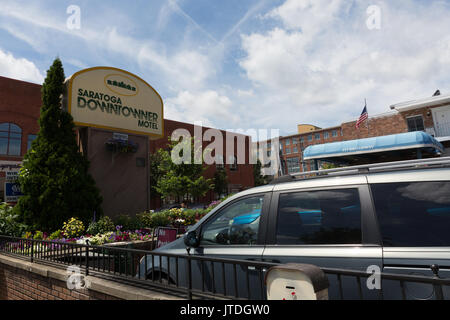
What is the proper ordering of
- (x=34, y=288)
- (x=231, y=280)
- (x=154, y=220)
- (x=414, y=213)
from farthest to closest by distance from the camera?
(x=154, y=220), (x=34, y=288), (x=231, y=280), (x=414, y=213)

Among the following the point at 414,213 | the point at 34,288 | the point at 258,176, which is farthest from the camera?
the point at 258,176

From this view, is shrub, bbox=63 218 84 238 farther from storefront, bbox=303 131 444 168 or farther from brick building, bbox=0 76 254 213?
brick building, bbox=0 76 254 213

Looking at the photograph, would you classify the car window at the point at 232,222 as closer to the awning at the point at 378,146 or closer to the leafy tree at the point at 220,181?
the awning at the point at 378,146

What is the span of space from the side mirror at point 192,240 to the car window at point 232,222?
8 centimetres

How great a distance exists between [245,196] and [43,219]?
872cm

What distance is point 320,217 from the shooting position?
3.01 m

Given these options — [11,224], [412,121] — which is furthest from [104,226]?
[412,121]

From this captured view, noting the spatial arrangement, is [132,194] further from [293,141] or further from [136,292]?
[293,141]

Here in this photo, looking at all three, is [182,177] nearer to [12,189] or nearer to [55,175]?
[55,175]

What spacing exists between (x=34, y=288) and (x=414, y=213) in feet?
20.6

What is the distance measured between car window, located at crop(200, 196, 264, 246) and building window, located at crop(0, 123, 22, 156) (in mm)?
32051
